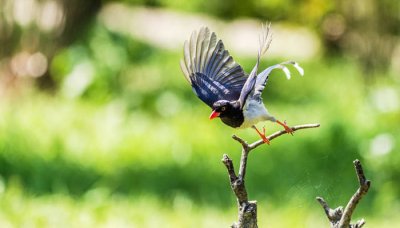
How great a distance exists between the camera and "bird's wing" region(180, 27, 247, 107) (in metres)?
1.82

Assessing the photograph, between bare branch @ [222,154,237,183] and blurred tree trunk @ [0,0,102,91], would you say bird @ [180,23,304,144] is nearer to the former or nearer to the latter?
bare branch @ [222,154,237,183]

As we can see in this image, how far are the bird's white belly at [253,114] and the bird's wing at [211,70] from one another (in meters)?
0.07

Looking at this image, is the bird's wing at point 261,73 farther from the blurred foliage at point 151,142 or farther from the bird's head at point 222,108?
the blurred foliage at point 151,142

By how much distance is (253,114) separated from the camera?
1723 mm

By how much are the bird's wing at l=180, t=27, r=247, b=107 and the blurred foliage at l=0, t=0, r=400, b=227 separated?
1.99 ft

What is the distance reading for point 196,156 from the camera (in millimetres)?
6121

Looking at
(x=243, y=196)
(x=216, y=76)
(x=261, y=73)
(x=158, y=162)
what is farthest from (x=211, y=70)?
(x=158, y=162)

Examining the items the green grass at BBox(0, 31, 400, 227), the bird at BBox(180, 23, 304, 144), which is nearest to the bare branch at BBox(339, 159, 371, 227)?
the bird at BBox(180, 23, 304, 144)

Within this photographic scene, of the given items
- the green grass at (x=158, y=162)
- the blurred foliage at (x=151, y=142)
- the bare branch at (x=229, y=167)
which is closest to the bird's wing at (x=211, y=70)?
the bare branch at (x=229, y=167)

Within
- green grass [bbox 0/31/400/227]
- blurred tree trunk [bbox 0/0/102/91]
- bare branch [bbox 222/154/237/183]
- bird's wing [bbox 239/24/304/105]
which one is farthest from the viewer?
blurred tree trunk [bbox 0/0/102/91]

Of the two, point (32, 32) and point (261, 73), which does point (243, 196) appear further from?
point (32, 32)

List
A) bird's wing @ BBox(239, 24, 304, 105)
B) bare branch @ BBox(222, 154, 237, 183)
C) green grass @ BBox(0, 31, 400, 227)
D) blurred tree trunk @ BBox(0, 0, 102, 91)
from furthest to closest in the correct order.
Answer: blurred tree trunk @ BBox(0, 0, 102, 91) < green grass @ BBox(0, 31, 400, 227) < bare branch @ BBox(222, 154, 237, 183) < bird's wing @ BBox(239, 24, 304, 105)

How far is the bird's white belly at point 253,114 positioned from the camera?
5.60 ft

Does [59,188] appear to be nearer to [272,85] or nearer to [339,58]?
[272,85]
